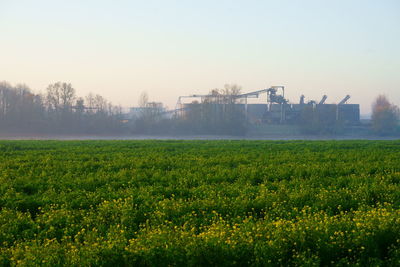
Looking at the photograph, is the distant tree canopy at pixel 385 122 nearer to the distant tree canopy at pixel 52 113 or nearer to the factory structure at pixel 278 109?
the factory structure at pixel 278 109

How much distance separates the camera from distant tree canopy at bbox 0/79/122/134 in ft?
276

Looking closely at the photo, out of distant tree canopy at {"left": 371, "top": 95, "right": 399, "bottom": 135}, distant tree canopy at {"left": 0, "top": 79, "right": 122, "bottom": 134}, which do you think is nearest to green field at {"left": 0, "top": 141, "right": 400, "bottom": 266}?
distant tree canopy at {"left": 0, "top": 79, "right": 122, "bottom": 134}

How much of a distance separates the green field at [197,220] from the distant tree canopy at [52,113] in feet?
261

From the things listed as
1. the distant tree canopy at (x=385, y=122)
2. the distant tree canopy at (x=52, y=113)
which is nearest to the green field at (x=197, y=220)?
the distant tree canopy at (x=52, y=113)

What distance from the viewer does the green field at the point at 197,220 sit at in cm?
563

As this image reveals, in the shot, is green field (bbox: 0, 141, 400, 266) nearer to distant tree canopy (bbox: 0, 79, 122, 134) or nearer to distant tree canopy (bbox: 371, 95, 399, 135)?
distant tree canopy (bbox: 0, 79, 122, 134)

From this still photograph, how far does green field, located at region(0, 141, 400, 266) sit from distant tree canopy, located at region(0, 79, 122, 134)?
79597mm

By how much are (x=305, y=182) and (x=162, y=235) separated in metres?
6.61

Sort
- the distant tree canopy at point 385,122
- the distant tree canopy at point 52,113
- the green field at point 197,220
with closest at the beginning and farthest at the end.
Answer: the green field at point 197,220, the distant tree canopy at point 52,113, the distant tree canopy at point 385,122

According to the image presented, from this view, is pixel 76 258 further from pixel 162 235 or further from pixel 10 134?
pixel 10 134

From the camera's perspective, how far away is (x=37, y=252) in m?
5.71

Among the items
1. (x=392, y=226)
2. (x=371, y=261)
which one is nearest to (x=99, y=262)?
(x=371, y=261)

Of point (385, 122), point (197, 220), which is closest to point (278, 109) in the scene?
point (385, 122)

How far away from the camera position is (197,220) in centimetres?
750
